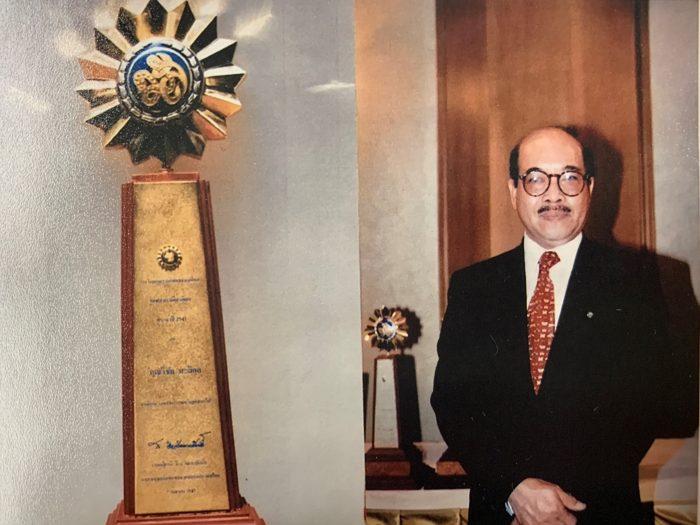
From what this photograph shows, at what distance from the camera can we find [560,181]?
2.68 metres

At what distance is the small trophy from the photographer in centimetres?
268

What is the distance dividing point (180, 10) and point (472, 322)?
4.08ft

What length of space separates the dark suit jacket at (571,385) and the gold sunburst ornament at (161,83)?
2.87 feet

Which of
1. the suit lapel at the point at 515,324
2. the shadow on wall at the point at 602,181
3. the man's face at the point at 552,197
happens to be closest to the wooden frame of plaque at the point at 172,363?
the suit lapel at the point at 515,324

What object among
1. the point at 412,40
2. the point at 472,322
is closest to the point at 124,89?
the point at 412,40

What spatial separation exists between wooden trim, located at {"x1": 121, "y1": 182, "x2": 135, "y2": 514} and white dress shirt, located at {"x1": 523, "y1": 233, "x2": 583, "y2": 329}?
114cm

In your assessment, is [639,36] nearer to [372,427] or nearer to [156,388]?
[372,427]

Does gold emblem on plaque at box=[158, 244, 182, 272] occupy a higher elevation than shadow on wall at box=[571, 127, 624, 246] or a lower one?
lower

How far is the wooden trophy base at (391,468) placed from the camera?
268cm

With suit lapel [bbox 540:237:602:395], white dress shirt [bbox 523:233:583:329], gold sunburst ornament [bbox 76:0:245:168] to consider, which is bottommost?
suit lapel [bbox 540:237:602:395]

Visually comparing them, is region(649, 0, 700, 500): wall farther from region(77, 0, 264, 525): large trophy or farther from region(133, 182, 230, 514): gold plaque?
region(133, 182, 230, 514): gold plaque

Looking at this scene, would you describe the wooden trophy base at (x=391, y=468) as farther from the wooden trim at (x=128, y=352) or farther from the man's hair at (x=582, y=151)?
the man's hair at (x=582, y=151)

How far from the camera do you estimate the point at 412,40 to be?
270 centimetres

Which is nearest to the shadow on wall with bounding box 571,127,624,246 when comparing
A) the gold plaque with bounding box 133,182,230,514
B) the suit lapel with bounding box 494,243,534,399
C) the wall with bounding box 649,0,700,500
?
the wall with bounding box 649,0,700,500
